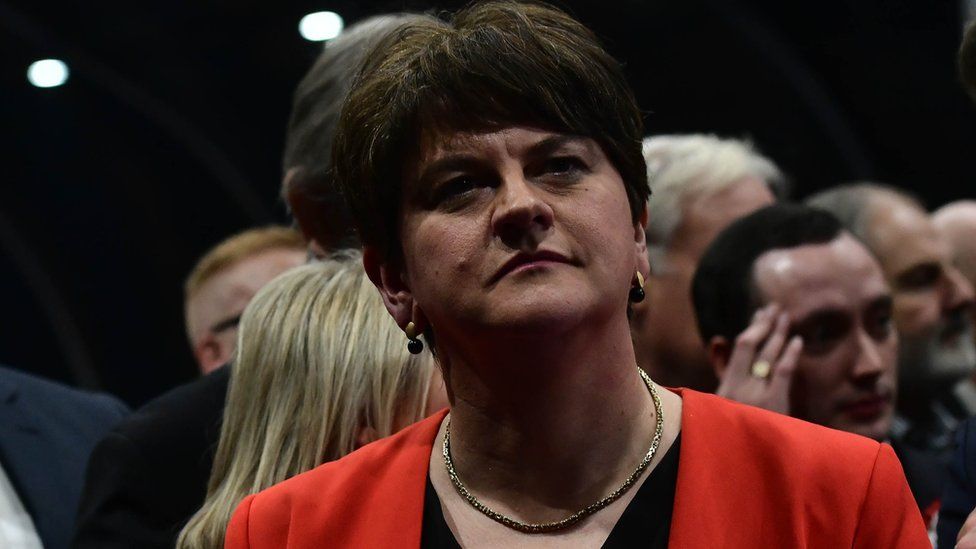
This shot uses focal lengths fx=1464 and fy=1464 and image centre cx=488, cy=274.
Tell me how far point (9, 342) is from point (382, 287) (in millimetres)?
4458

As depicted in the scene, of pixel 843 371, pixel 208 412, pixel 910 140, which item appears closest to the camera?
pixel 208 412

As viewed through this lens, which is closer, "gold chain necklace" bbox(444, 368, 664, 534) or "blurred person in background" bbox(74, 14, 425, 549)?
"gold chain necklace" bbox(444, 368, 664, 534)

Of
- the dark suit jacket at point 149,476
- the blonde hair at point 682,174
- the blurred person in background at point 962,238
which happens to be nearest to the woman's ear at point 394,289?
the dark suit jacket at point 149,476

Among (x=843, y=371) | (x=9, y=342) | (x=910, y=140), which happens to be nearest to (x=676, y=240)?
(x=843, y=371)

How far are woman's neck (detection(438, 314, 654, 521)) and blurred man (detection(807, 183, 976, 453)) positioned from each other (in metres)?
2.30

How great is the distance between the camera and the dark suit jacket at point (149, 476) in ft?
8.54

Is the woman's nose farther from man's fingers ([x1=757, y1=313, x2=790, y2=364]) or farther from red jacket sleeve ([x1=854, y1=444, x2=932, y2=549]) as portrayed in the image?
man's fingers ([x1=757, y1=313, x2=790, y2=364])

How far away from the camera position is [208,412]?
280 cm

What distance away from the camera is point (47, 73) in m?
5.71

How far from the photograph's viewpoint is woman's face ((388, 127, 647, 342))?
196 cm

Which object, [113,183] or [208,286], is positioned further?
[113,183]

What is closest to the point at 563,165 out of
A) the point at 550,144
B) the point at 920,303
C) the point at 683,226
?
the point at 550,144

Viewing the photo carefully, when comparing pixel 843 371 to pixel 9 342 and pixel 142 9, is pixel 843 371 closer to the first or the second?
pixel 142 9

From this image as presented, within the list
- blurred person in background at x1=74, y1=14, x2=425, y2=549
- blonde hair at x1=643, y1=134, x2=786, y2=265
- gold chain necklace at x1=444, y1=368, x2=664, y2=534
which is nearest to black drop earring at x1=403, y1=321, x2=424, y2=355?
gold chain necklace at x1=444, y1=368, x2=664, y2=534
